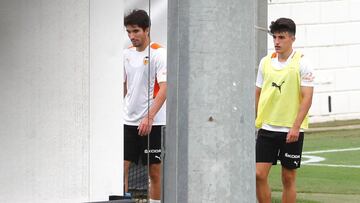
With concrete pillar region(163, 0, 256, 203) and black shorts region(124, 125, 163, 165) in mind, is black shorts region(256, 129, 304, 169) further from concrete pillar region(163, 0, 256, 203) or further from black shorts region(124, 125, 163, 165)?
concrete pillar region(163, 0, 256, 203)

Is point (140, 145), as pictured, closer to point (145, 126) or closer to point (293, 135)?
point (145, 126)

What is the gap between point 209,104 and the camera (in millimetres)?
5051

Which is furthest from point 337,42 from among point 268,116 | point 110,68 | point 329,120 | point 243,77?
point 243,77

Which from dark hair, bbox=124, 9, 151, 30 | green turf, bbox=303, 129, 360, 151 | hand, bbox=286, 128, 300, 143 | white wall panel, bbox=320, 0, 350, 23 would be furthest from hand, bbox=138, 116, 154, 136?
white wall panel, bbox=320, 0, 350, 23

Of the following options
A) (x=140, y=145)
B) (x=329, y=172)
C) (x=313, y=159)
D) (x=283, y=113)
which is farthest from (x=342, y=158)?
(x=140, y=145)

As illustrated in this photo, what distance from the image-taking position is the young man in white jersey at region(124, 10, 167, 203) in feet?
31.2

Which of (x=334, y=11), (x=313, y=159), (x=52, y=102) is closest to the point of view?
(x=52, y=102)

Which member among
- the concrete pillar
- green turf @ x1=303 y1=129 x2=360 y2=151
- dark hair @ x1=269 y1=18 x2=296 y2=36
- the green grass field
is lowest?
the green grass field

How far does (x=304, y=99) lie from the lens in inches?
385

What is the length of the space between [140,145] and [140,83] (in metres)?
0.59

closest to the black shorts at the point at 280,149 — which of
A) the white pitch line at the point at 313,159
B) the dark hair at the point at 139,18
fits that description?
the dark hair at the point at 139,18

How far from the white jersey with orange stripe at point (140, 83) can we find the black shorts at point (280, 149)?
3.20 feet

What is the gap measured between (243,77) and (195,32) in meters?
0.32

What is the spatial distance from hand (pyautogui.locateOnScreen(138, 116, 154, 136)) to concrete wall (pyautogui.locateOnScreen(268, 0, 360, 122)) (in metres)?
11.6
